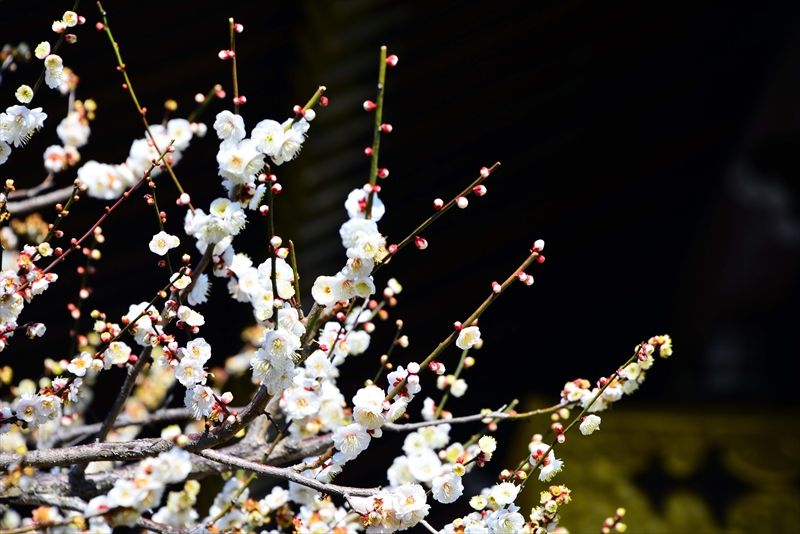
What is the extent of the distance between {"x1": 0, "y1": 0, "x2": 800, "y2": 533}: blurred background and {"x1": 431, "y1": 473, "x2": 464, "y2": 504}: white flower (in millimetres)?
1088

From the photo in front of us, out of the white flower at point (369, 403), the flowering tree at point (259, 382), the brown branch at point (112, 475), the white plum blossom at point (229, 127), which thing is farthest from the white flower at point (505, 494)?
the white plum blossom at point (229, 127)

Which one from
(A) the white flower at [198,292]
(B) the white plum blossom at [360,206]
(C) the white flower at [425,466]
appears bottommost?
(C) the white flower at [425,466]

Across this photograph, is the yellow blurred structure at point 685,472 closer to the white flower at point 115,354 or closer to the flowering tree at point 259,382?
the flowering tree at point 259,382

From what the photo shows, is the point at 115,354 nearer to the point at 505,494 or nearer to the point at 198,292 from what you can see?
the point at 198,292

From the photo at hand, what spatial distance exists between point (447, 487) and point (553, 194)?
2.08 m

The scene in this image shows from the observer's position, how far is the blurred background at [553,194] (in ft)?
7.09

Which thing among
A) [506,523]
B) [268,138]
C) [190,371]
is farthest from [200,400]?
[506,523]

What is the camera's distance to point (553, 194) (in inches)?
120

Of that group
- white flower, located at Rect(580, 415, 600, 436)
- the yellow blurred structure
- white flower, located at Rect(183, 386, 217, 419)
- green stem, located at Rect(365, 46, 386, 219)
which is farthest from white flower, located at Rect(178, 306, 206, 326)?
the yellow blurred structure

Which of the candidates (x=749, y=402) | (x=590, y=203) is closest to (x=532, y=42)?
(x=590, y=203)

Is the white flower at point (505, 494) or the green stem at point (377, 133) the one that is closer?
Result: the green stem at point (377, 133)

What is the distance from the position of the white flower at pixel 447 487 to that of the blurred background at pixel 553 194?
109cm

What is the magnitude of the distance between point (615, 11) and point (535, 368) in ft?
5.68

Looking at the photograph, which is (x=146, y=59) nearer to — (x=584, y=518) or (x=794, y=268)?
(x=584, y=518)
